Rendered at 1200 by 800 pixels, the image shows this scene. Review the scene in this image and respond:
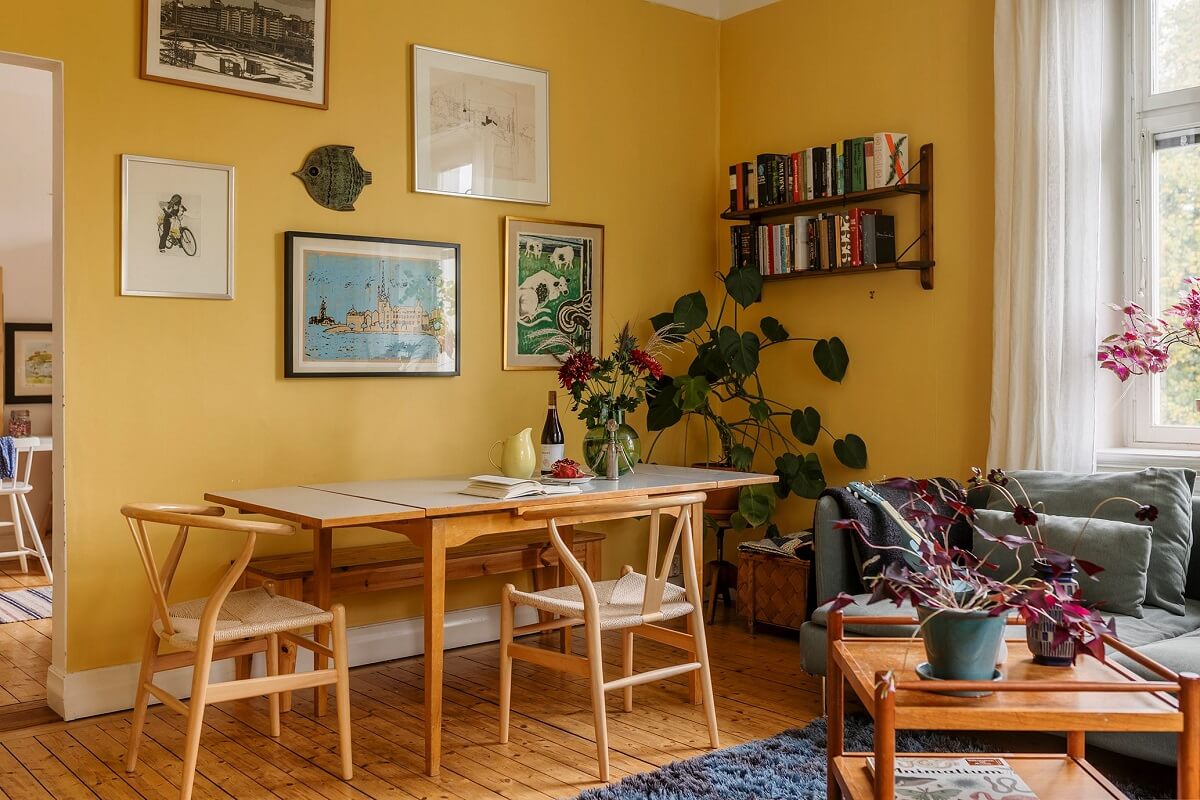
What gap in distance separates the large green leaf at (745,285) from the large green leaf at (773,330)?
0.46 ft

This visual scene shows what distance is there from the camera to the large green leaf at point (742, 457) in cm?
471

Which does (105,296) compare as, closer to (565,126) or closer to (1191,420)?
(565,126)

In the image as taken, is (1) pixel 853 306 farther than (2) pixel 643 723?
Yes

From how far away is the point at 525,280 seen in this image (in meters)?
4.58

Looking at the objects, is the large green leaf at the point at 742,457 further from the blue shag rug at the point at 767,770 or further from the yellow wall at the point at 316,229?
the blue shag rug at the point at 767,770

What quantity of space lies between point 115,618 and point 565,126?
270 centimetres

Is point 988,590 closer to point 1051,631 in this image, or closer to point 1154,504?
point 1051,631

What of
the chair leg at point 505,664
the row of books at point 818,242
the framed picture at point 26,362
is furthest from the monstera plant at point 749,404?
the framed picture at point 26,362

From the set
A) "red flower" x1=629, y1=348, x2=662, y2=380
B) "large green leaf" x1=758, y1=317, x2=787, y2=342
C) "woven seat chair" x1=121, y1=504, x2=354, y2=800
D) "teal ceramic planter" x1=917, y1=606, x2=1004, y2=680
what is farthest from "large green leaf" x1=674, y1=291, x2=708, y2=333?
"teal ceramic planter" x1=917, y1=606, x2=1004, y2=680

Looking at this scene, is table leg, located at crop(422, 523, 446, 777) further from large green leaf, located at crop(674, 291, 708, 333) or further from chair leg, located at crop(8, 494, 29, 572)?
chair leg, located at crop(8, 494, 29, 572)

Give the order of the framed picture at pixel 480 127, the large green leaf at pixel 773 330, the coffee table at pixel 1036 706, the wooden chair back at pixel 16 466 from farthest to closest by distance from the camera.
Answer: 1. the wooden chair back at pixel 16 466
2. the large green leaf at pixel 773 330
3. the framed picture at pixel 480 127
4. the coffee table at pixel 1036 706

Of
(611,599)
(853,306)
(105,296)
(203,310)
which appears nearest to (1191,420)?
(853,306)

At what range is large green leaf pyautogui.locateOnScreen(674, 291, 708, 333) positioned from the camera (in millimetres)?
4859

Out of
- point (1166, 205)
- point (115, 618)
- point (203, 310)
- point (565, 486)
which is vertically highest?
point (1166, 205)
